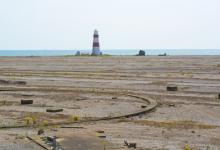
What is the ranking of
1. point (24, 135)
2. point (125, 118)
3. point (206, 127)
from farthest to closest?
1. point (125, 118)
2. point (206, 127)
3. point (24, 135)

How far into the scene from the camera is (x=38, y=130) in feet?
41.9

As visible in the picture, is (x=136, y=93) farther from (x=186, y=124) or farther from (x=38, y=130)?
(x=38, y=130)

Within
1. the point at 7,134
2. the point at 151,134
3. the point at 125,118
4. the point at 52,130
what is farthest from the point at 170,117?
the point at 7,134

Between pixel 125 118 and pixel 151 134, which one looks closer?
pixel 151 134

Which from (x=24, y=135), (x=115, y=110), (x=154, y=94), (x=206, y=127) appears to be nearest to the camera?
(x=24, y=135)

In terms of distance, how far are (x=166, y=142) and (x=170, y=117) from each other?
4134mm

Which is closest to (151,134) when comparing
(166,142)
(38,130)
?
(166,142)

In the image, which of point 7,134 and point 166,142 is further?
point 7,134

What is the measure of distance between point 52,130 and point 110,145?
8.52 feet

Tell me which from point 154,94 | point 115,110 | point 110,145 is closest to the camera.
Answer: point 110,145

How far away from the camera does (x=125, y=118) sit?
Answer: 1513 centimetres

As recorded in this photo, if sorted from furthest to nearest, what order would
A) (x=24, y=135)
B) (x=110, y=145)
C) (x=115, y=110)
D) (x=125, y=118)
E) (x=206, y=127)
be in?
1. (x=115, y=110)
2. (x=125, y=118)
3. (x=206, y=127)
4. (x=24, y=135)
5. (x=110, y=145)

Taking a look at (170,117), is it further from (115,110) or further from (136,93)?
(136,93)

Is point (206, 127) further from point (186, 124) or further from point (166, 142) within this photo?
point (166, 142)
